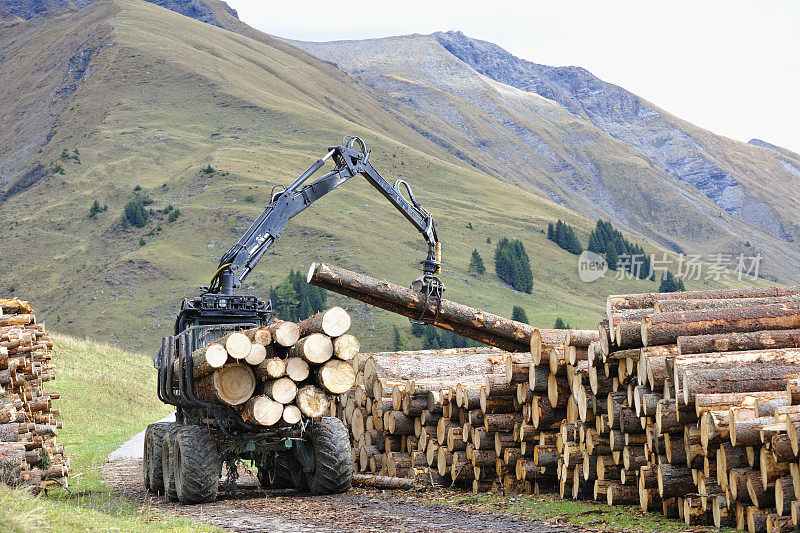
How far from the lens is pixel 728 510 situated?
8.55 m

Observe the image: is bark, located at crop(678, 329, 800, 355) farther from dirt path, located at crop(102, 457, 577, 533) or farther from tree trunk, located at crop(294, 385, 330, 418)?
tree trunk, located at crop(294, 385, 330, 418)

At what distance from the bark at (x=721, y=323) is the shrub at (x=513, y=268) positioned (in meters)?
107

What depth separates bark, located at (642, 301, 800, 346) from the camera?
31.7 ft

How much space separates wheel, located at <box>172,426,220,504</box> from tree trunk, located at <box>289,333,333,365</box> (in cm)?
208

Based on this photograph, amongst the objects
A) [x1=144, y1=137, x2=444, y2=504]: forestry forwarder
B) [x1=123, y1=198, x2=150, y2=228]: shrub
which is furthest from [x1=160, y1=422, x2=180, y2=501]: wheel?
[x1=123, y1=198, x2=150, y2=228]: shrub

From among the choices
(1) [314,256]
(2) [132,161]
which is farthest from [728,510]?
(2) [132,161]

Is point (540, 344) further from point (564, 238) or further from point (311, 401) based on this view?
point (564, 238)

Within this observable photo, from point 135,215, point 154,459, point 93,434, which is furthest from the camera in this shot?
point 135,215

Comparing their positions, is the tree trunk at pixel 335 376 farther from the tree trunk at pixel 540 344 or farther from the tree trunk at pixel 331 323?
the tree trunk at pixel 540 344

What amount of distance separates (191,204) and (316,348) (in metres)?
108

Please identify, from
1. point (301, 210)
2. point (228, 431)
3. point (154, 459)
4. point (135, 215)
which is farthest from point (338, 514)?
point (135, 215)

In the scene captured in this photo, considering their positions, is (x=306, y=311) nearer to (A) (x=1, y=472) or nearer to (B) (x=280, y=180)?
(B) (x=280, y=180)

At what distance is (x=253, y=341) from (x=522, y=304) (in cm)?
10074

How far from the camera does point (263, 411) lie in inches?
445
